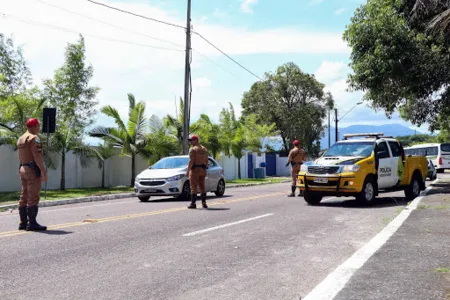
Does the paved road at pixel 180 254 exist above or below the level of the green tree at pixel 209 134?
below

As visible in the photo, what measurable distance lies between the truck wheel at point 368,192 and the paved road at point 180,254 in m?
1.61

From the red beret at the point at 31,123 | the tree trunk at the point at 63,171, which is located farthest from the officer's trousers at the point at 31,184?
the tree trunk at the point at 63,171

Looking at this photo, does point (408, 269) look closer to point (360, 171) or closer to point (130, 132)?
point (360, 171)

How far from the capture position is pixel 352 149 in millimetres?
14328

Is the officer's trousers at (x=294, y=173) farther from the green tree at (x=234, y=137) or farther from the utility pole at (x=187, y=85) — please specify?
the green tree at (x=234, y=137)

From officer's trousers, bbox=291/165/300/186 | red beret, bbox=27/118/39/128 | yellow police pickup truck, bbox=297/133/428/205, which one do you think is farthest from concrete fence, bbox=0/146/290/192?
red beret, bbox=27/118/39/128

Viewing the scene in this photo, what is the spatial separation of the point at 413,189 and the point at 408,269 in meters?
10.5

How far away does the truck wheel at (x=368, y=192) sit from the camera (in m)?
13.2

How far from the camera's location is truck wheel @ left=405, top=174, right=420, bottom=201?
1531cm

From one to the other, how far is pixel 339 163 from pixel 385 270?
7950 mm

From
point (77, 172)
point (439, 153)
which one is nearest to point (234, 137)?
point (77, 172)

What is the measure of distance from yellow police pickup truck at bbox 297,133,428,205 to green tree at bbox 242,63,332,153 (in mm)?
40975

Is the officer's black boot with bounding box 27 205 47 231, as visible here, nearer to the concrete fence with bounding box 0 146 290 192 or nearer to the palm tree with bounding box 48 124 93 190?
the concrete fence with bounding box 0 146 290 192

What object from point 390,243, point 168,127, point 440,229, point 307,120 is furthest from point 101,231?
point 307,120
